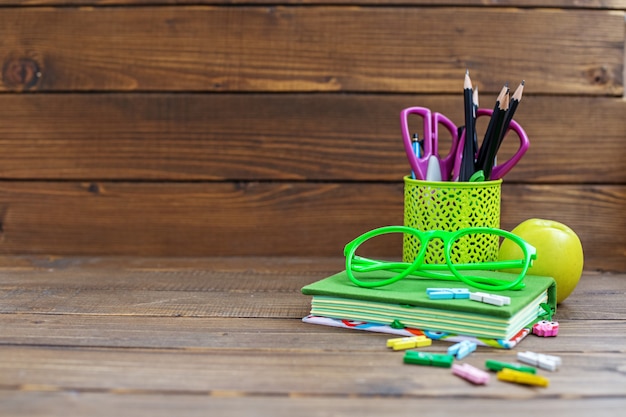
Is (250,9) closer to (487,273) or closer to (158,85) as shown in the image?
(158,85)

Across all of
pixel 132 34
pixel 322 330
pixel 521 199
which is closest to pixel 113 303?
pixel 322 330

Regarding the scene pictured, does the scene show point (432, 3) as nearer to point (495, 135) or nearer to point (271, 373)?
point (495, 135)

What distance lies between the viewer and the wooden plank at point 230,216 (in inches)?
43.3

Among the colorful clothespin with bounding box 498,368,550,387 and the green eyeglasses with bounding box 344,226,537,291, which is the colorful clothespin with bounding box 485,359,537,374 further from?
the green eyeglasses with bounding box 344,226,537,291

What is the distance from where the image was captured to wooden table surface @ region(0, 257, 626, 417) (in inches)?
20.0

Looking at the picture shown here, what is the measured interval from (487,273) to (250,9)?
0.56 m

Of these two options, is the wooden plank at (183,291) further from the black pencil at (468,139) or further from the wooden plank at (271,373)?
the black pencil at (468,139)

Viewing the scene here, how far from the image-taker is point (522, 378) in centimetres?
54

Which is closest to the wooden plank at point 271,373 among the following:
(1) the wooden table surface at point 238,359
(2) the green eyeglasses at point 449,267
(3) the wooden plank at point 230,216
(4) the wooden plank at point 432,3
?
(1) the wooden table surface at point 238,359

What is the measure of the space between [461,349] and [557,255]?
9.6 inches

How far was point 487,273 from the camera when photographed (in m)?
0.77

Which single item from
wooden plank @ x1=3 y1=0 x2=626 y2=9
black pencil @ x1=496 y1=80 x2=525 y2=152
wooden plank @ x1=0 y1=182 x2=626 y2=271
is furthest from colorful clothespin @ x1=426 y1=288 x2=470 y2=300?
wooden plank @ x1=3 y1=0 x2=626 y2=9

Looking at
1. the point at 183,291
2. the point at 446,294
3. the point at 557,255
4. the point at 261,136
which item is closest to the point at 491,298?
the point at 446,294

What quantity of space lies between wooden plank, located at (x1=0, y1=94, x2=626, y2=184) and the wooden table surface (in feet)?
0.82
